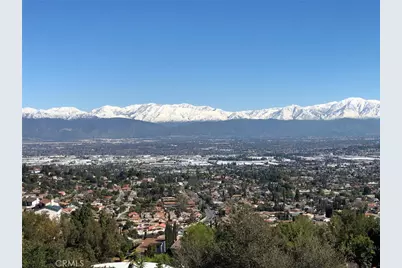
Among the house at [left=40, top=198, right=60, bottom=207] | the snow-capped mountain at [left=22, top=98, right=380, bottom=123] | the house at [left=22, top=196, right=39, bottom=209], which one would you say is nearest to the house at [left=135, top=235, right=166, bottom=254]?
the house at [left=40, top=198, right=60, bottom=207]

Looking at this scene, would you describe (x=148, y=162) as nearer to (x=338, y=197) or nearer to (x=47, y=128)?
(x=338, y=197)

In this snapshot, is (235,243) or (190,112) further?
(190,112)

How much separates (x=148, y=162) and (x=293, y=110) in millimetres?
72891

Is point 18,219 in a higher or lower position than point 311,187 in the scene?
higher

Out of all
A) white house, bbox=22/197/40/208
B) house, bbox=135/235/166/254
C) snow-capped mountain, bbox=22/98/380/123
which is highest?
snow-capped mountain, bbox=22/98/380/123

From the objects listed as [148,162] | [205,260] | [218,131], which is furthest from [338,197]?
[218,131]

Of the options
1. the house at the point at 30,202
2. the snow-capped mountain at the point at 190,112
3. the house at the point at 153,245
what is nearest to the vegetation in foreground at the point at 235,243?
the house at the point at 153,245

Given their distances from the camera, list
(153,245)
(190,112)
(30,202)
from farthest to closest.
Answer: (190,112), (30,202), (153,245)

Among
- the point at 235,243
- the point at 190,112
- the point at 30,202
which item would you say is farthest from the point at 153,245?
the point at 190,112

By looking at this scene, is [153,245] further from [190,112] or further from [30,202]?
[190,112]

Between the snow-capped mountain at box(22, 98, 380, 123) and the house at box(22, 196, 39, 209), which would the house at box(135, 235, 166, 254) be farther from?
the snow-capped mountain at box(22, 98, 380, 123)

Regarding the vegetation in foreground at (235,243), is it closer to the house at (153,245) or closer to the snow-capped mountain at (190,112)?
the house at (153,245)

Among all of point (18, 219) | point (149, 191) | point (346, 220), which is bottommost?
point (149, 191)

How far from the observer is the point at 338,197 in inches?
698
